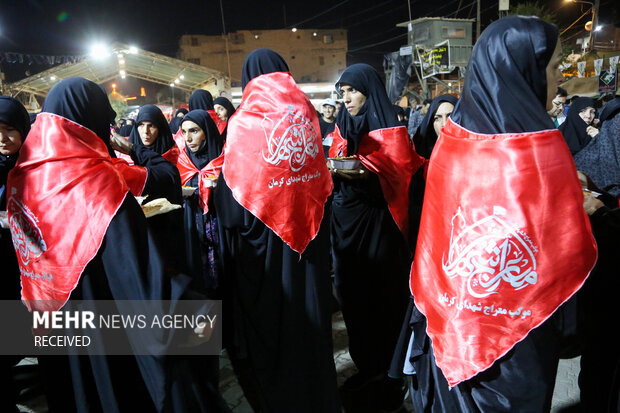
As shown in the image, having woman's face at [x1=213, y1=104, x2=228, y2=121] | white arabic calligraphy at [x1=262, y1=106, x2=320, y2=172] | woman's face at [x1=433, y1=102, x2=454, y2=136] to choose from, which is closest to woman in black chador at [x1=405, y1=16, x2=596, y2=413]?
white arabic calligraphy at [x1=262, y1=106, x2=320, y2=172]

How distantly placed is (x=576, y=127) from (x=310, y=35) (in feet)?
140

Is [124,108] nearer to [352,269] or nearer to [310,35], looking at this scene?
[352,269]

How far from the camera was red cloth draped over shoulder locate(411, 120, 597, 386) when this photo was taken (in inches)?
53.2

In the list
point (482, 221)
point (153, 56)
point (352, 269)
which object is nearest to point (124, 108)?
point (153, 56)

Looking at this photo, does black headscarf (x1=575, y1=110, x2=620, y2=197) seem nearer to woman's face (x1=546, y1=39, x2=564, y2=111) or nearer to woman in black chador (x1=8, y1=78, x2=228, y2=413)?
woman's face (x1=546, y1=39, x2=564, y2=111)

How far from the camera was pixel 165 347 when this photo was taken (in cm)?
164

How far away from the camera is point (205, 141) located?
3.75 m

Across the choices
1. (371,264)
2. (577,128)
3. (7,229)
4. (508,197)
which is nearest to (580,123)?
(577,128)

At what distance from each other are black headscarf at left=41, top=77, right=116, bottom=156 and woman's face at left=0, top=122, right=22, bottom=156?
37.5 inches

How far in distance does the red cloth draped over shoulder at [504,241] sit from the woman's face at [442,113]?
185 cm

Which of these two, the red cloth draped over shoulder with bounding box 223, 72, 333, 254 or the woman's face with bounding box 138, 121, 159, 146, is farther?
the woman's face with bounding box 138, 121, 159, 146

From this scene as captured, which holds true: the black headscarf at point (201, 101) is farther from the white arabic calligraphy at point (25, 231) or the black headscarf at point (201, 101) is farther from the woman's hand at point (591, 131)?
the woman's hand at point (591, 131)

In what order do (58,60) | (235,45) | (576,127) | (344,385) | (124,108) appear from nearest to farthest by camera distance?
(344,385), (576,127), (124,108), (58,60), (235,45)

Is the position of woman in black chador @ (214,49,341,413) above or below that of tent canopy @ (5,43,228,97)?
below
